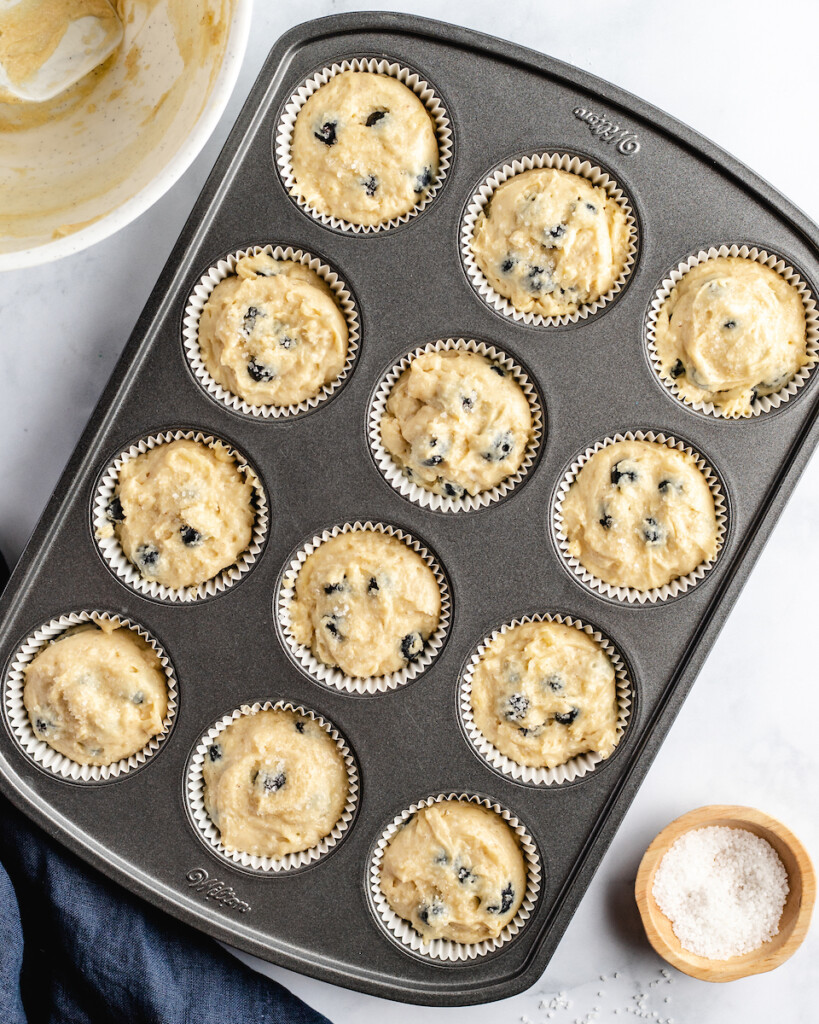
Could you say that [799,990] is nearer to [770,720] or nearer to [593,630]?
[770,720]

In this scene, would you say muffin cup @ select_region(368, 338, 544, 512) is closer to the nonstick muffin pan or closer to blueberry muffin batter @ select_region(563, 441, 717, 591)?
the nonstick muffin pan

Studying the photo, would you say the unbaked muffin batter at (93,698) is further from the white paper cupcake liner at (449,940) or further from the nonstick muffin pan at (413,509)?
the white paper cupcake liner at (449,940)

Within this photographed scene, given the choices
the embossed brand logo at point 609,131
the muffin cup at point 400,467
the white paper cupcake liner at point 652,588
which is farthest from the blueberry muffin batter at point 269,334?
the embossed brand logo at point 609,131

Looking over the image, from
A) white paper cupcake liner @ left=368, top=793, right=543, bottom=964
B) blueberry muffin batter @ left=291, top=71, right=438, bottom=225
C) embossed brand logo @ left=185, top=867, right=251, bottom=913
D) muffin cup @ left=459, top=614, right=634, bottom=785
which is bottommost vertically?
embossed brand logo @ left=185, top=867, right=251, bottom=913

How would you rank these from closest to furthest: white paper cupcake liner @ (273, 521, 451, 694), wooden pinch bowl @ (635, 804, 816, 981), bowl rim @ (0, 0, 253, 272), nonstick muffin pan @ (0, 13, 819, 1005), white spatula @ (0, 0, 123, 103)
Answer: bowl rim @ (0, 0, 253, 272), white spatula @ (0, 0, 123, 103), nonstick muffin pan @ (0, 13, 819, 1005), white paper cupcake liner @ (273, 521, 451, 694), wooden pinch bowl @ (635, 804, 816, 981)

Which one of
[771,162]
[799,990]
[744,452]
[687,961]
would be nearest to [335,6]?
[771,162]

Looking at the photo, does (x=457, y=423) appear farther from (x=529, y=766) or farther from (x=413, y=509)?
(x=529, y=766)

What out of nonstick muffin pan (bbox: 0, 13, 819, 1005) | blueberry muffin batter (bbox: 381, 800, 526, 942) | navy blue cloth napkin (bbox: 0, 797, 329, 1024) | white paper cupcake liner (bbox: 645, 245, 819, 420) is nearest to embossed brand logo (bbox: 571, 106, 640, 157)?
nonstick muffin pan (bbox: 0, 13, 819, 1005)
